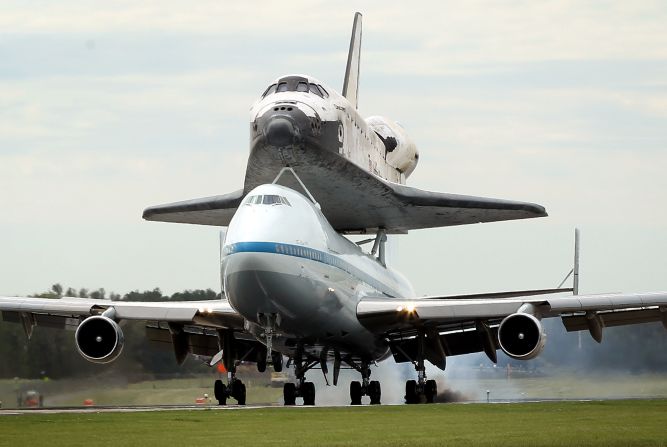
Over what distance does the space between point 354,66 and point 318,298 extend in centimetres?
2157

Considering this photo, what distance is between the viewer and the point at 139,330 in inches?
1641

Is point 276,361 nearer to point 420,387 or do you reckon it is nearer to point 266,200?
point 266,200

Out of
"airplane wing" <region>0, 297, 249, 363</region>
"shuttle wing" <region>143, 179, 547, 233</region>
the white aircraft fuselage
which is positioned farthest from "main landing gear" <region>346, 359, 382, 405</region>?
"shuttle wing" <region>143, 179, 547, 233</region>

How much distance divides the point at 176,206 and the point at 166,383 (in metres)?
6.23

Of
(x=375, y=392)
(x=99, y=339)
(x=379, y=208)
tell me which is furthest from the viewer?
(x=379, y=208)

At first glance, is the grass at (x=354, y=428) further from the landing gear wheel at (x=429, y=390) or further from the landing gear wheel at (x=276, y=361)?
the landing gear wheel at (x=429, y=390)

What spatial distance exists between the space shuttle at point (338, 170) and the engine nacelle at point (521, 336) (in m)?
7.42

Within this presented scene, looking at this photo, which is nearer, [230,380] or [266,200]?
[266,200]

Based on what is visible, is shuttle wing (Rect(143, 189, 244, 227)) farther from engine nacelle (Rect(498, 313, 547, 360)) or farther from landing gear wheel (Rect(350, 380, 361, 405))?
engine nacelle (Rect(498, 313, 547, 360))

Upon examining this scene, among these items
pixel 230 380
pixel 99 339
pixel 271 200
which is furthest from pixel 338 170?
pixel 99 339

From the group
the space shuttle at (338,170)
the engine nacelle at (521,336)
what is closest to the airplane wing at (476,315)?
the engine nacelle at (521,336)

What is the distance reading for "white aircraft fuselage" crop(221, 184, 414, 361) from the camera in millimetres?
29297

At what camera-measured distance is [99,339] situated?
31734 mm

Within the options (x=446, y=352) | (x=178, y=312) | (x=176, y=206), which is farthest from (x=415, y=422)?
(x=176, y=206)
